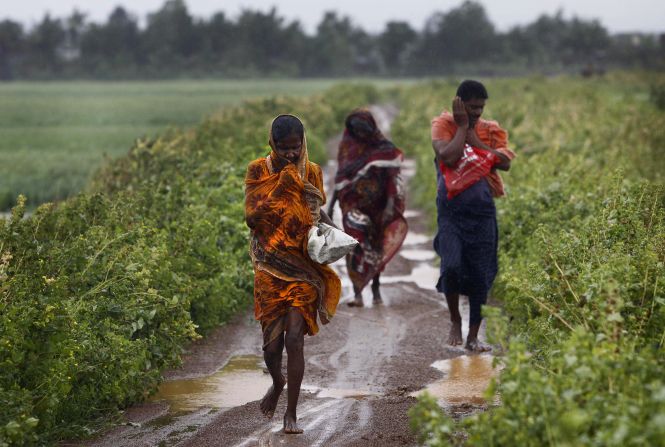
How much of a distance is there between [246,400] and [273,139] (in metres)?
1.85

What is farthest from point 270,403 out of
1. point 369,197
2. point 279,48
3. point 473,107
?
point 279,48

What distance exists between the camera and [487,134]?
7.57 meters

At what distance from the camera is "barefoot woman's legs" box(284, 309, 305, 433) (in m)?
5.41

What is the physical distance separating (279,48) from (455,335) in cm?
11320

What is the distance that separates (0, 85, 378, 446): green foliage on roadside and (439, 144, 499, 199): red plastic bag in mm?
2049

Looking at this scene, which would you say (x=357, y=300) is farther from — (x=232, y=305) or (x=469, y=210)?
(x=469, y=210)

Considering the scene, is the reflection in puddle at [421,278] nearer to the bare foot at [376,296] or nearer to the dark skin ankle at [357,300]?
the bare foot at [376,296]

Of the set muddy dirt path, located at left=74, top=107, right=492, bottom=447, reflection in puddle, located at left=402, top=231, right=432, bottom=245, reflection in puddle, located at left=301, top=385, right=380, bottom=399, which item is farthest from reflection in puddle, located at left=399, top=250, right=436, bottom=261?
reflection in puddle, located at left=301, top=385, right=380, bottom=399

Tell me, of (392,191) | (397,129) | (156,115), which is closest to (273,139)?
(392,191)

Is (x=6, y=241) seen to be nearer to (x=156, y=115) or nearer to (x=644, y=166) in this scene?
(x=644, y=166)

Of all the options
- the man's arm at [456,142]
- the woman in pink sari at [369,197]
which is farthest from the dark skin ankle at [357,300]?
the man's arm at [456,142]

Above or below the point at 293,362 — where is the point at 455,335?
below

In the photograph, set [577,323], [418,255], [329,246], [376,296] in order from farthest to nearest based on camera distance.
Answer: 1. [418,255]
2. [376,296]
3. [329,246]
4. [577,323]

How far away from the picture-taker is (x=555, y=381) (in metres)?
3.96
